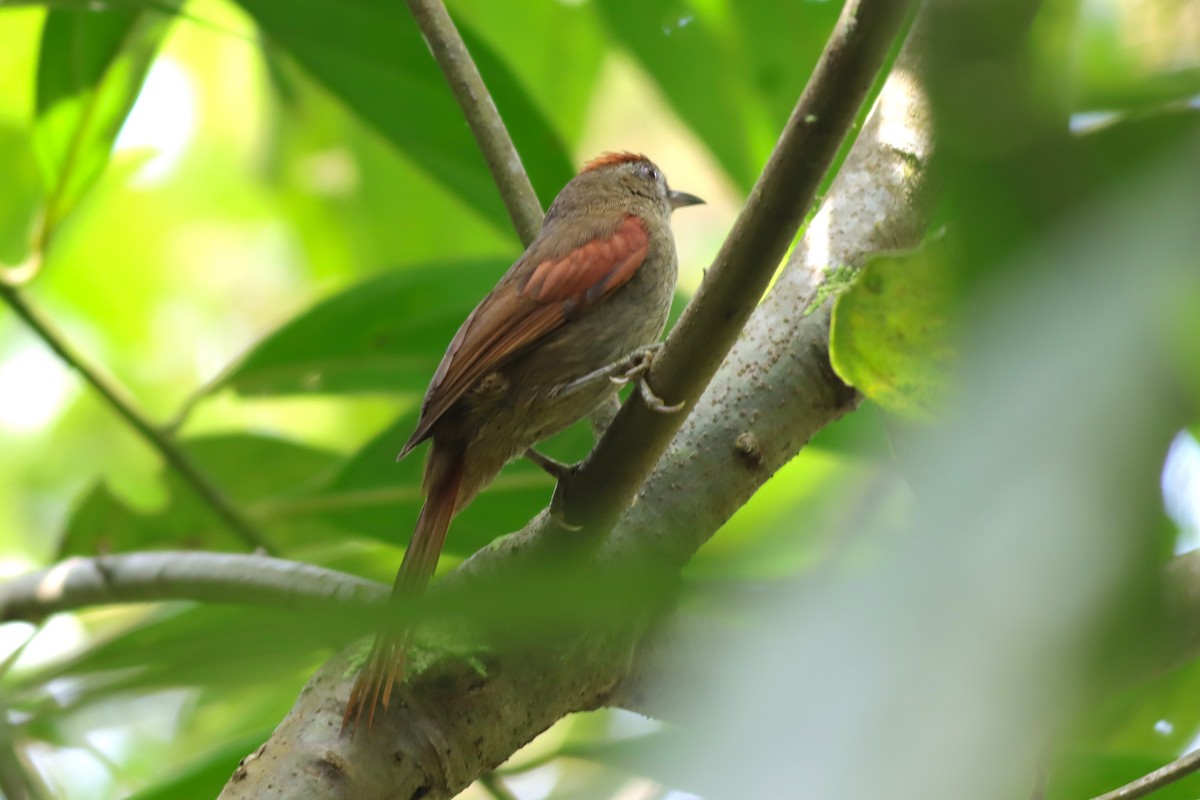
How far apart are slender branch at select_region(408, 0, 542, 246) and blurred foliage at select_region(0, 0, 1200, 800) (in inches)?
16.7

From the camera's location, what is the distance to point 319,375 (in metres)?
3.06

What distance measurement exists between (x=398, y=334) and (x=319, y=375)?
0.24 meters

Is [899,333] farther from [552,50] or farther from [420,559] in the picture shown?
[552,50]

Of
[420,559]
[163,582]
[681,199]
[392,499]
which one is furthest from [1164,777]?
[681,199]

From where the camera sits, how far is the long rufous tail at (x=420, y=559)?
1.50m

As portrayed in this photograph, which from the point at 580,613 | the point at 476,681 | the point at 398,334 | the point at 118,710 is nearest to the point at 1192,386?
the point at 580,613

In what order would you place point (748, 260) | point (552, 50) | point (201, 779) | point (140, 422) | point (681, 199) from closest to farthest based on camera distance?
point (748, 260)
point (201, 779)
point (140, 422)
point (681, 199)
point (552, 50)

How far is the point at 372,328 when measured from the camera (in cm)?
299

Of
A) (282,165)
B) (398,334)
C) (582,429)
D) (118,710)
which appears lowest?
(118,710)

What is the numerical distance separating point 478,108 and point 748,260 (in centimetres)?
116

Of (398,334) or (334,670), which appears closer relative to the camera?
(334,670)

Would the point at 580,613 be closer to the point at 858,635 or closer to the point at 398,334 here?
the point at 858,635

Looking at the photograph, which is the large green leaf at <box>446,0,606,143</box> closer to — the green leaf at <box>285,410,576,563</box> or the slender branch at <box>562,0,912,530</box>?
the green leaf at <box>285,410,576,563</box>

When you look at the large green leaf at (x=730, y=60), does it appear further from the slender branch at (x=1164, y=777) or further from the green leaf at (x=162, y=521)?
the slender branch at (x=1164, y=777)
